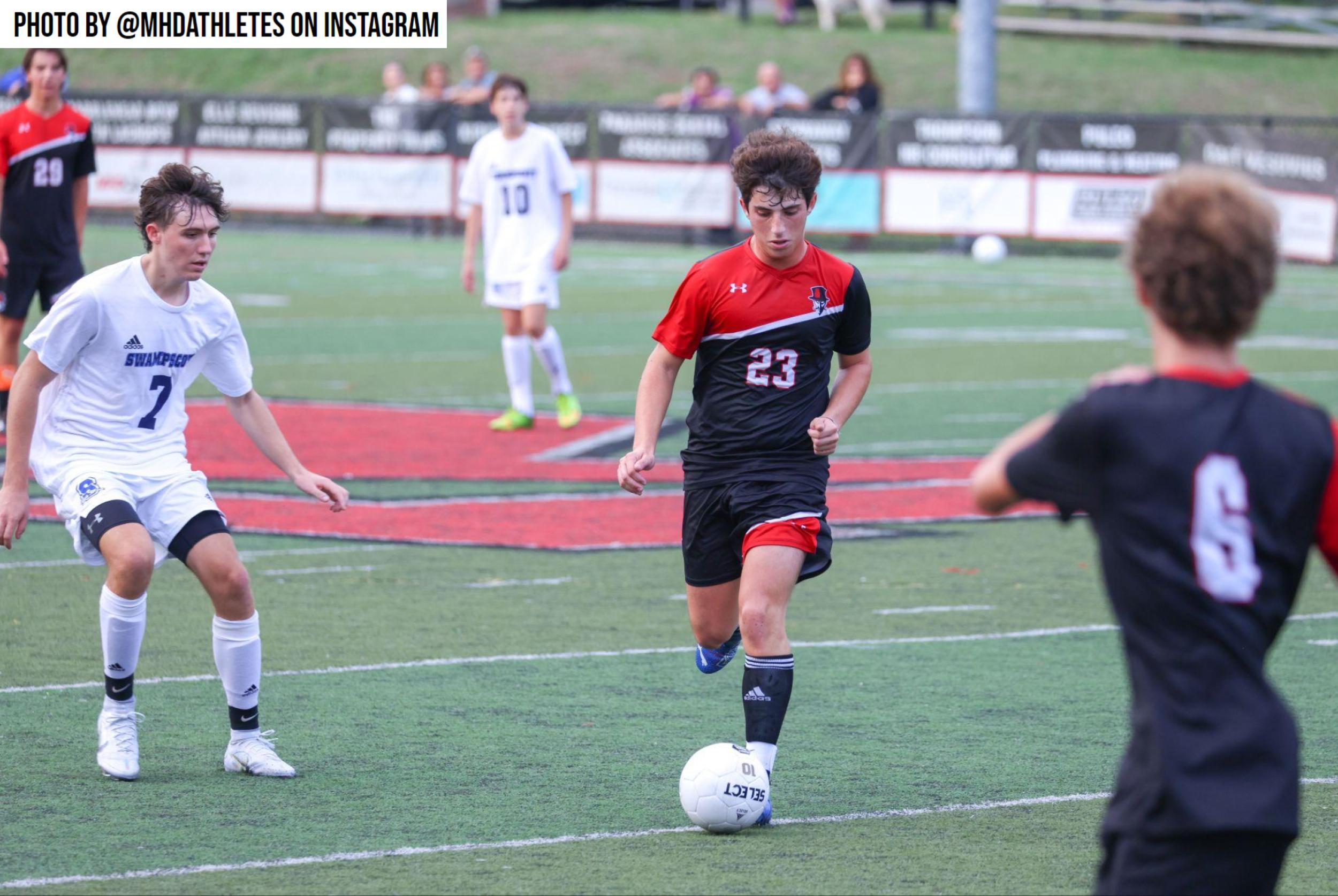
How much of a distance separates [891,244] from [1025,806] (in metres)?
24.9

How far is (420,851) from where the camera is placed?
5.32 meters

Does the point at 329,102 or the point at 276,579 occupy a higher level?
the point at 329,102

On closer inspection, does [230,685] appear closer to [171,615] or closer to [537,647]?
[537,647]

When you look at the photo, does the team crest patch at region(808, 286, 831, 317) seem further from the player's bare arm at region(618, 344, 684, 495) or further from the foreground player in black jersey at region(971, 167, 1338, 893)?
the foreground player in black jersey at region(971, 167, 1338, 893)

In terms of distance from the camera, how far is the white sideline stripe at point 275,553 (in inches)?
376

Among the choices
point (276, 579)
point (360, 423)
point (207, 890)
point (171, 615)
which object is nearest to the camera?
point (207, 890)

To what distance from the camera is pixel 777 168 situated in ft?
19.2

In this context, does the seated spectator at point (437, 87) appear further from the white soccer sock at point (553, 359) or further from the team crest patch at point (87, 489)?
the team crest patch at point (87, 489)

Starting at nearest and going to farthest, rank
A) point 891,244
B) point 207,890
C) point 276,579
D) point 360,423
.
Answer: point 207,890 → point 276,579 → point 360,423 → point 891,244

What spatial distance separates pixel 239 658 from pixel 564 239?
26.0 feet

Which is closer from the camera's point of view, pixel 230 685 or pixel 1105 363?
pixel 230 685

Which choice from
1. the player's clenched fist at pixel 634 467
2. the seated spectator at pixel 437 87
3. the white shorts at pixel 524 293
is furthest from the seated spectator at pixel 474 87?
the player's clenched fist at pixel 634 467

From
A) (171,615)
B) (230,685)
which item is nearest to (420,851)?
(230,685)

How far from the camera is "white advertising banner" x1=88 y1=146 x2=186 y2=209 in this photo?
31.9 metres
